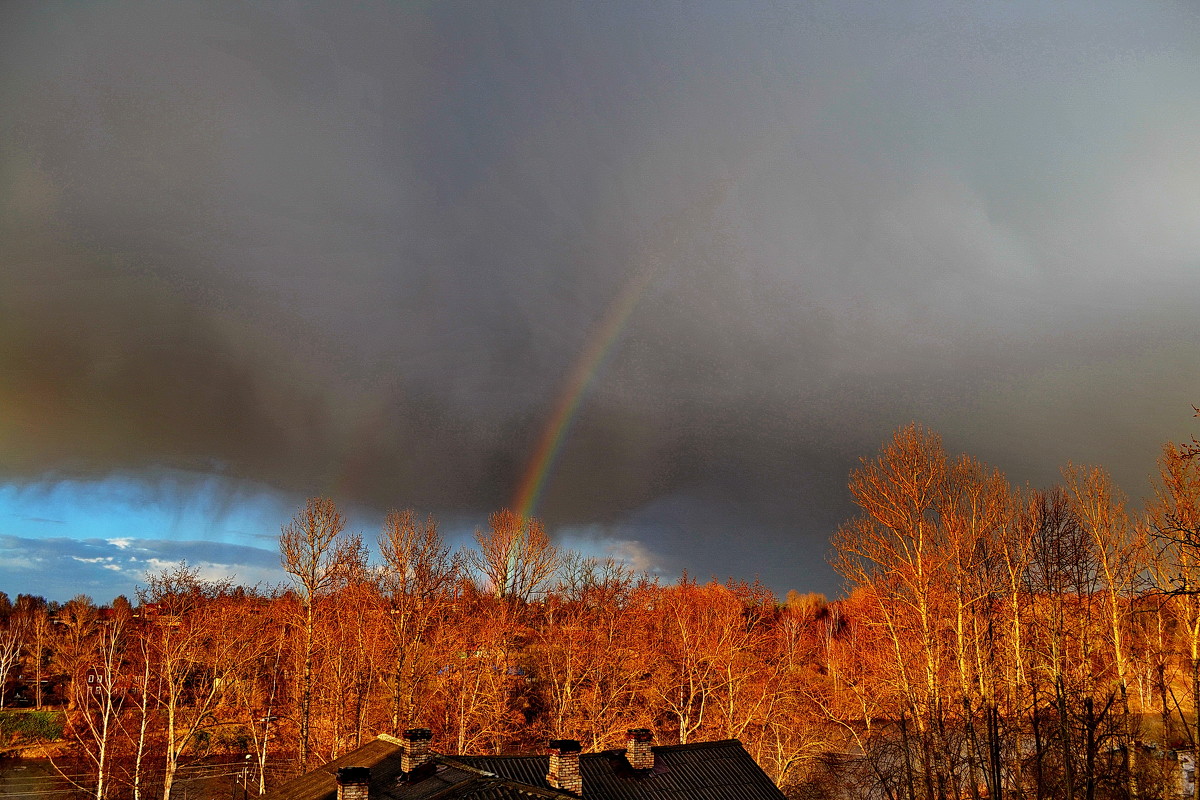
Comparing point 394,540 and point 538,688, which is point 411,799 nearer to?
point 394,540

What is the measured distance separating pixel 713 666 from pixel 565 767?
3689cm

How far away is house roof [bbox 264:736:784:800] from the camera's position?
2162cm

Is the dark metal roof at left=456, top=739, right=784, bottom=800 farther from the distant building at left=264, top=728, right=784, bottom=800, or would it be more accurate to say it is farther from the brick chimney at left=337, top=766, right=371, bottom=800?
the brick chimney at left=337, top=766, right=371, bottom=800

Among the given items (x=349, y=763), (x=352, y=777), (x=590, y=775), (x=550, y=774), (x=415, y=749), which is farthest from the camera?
(x=349, y=763)

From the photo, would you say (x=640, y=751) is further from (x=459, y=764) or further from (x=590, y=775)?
(x=459, y=764)

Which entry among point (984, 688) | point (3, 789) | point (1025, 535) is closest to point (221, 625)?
point (3, 789)

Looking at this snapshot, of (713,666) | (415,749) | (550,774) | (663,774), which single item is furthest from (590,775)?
(713,666)

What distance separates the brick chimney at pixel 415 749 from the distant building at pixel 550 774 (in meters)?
0.03

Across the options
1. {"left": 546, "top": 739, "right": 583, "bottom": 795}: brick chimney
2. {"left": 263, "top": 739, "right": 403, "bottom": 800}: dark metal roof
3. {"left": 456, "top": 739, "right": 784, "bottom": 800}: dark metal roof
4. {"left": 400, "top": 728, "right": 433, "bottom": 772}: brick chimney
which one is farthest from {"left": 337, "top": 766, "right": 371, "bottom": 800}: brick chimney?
{"left": 546, "top": 739, "right": 583, "bottom": 795}: brick chimney

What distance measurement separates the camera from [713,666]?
56.7 meters

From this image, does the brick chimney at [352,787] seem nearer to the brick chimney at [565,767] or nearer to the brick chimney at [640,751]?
the brick chimney at [565,767]

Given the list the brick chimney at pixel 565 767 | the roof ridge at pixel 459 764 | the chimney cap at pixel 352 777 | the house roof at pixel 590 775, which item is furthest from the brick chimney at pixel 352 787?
the brick chimney at pixel 565 767

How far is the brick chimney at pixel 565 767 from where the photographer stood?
22.5m

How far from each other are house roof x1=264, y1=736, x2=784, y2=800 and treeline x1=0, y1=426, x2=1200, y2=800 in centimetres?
679
